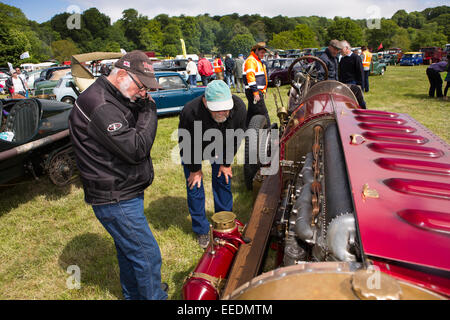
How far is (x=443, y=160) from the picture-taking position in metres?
1.82

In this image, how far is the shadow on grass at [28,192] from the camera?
14.7 ft

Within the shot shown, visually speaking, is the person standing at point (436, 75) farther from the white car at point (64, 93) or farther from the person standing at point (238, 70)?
the white car at point (64, 93)

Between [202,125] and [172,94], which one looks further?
[172,94]

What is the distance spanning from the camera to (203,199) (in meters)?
3.08

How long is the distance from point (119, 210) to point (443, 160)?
84.1 inches

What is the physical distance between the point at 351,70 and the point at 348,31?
6900 cm

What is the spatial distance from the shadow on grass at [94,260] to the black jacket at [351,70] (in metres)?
6.06

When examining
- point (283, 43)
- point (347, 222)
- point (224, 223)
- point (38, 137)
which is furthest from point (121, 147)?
point (283, 43)

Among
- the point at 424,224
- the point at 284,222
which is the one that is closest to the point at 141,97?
the point at 284,222

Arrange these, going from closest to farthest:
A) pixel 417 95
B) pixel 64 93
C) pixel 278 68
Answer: pixel 64 93, pixel 417 95, pixel 278 68

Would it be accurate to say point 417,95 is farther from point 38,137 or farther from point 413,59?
point 413,59

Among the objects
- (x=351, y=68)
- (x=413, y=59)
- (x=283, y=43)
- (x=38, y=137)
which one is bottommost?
(x=38, y=137)

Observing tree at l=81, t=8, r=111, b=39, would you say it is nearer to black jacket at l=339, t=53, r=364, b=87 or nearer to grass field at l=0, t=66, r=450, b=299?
black jacket at l=339, t=53, r=364, b=87

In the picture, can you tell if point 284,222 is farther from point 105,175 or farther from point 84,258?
point 84,258
